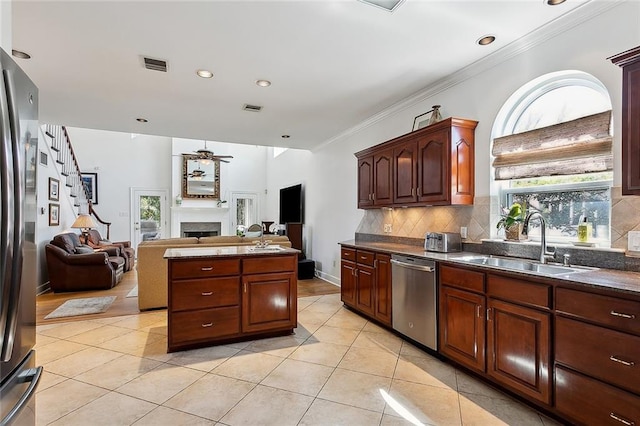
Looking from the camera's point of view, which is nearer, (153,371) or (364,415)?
(364,415)

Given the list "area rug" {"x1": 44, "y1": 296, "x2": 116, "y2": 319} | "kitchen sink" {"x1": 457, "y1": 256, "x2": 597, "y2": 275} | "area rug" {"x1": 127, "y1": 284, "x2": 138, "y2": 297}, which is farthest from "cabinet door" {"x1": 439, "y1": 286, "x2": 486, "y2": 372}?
"area rug" {"x1": 127, "y1": 284, "x2": 138, "y2": 297}

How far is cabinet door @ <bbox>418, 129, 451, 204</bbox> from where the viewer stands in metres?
3.07

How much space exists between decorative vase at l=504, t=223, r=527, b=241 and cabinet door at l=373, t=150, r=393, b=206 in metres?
1.35

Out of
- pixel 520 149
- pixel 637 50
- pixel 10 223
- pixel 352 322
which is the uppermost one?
pixel 637 50

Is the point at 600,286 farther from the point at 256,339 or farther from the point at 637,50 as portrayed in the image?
the point at 256,339

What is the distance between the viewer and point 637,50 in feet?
5.72

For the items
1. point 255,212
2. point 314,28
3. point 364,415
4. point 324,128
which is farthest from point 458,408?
point 255,212

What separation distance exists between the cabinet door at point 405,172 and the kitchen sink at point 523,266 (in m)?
0.98

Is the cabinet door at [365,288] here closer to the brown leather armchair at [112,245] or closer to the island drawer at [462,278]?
the island drawer at [462,278]

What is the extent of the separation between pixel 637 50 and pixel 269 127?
4333mm

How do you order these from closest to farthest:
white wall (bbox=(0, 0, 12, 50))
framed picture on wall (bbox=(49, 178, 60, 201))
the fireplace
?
white wall (bbox=(0, 0, 12, 50)), framed picture on wall (bbox=(49, 178, 60, 201)), the fireplace

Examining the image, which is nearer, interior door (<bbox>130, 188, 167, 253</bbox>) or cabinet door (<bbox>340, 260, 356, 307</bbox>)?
cabinet door (<bbox>340, 260, 356, 307</bbox>)

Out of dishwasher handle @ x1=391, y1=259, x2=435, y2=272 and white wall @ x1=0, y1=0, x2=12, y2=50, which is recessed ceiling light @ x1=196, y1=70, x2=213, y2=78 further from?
dishwasher handle @ x1=391, y1=259, x2=435, y2=272

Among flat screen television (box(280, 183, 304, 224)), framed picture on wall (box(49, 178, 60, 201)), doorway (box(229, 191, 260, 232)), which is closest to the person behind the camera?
framed picture on wall (box(49, 178, 60, 201))
